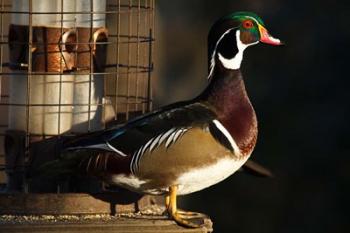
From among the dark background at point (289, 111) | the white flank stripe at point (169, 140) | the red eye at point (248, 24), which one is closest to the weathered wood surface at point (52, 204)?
the white flank stripe at point (169, 140)

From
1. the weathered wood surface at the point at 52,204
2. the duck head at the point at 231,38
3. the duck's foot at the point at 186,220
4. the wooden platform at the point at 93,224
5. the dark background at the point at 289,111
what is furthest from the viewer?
the dark background at the point at 289,111

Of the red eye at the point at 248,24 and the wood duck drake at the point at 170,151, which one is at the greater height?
the red eye at the point at 248,24

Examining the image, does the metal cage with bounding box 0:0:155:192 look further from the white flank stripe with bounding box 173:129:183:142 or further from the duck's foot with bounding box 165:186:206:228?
the duck's foot with bounding box 165:186:206:228

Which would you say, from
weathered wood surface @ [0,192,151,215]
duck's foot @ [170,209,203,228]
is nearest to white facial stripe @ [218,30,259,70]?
duck's foot @ [170,209,203,228]

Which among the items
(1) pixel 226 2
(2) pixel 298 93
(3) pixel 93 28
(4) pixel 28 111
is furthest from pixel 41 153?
(1) pixel 226 2

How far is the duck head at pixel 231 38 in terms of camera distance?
622cm

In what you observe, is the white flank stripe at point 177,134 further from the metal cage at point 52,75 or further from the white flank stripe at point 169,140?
the metal cage at point 52,75

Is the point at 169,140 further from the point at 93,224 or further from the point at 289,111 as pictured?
the point at 289,111

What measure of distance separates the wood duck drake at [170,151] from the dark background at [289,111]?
5.10 metres

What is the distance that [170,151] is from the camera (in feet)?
19.6

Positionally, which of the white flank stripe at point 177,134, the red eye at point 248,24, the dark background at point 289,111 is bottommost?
the dark background at point 289,111

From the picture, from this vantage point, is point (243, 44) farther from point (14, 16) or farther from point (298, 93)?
point (298, 93)

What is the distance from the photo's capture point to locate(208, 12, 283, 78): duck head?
622 centimetres

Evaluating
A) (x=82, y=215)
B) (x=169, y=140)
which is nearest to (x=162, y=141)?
(x=169, y=140)
